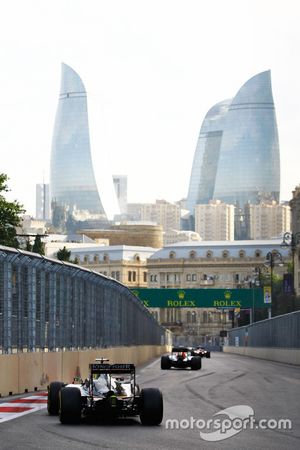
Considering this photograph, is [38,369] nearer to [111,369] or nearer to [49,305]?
[49,305]

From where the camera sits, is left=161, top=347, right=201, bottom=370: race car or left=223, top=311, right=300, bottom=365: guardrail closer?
left=161, top=347, right=201, bottom=370: race car

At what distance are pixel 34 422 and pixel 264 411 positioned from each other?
5.43 meters

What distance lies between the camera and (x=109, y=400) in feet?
77.2

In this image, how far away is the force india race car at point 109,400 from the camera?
2356cm

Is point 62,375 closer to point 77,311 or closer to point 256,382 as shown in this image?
point 77,311

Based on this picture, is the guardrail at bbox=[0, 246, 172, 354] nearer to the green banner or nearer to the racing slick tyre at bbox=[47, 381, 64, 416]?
the racing slick tyre at bbox=[47, 381, 64, 416]

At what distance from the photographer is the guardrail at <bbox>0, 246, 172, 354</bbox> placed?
111ft

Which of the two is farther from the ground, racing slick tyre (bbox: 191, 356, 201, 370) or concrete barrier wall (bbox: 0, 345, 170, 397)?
concrete barrier wall (bbox: 0, 345, 170, 397)

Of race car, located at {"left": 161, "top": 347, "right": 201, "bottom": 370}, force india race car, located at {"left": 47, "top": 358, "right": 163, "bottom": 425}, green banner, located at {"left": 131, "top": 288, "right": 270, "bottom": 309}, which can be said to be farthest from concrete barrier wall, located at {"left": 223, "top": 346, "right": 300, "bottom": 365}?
force india race car, located at {"left": 47, "top": 358, "right": 163, "bottom": 425}

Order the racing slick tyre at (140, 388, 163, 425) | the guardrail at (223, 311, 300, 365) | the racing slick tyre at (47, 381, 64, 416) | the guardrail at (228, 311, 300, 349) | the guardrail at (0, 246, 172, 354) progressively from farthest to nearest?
the guardrail at (223, 311, 300, 365), the guardrail at (228, 311, 300, 349), the guardrail at (0, 246, 172, 354), the racing slick tyre at (47, 381, 64, 416), the racing slick tyre at (140, 388, 163, 425)

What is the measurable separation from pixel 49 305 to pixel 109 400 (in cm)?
1482

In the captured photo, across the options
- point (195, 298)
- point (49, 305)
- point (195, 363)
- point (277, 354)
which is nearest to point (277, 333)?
point (277, 354)

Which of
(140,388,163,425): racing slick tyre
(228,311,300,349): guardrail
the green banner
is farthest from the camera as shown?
the green banner

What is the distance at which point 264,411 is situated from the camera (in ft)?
91.6
